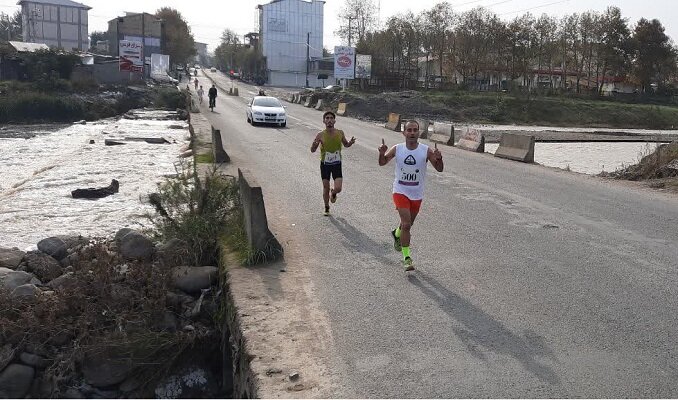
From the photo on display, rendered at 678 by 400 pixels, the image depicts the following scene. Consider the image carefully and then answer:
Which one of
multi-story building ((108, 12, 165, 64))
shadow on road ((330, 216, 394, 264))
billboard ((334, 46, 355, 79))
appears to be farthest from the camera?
multi-story building ((108, 12, 165, 64))

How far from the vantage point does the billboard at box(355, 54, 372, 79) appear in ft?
231

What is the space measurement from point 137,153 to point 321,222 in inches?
528

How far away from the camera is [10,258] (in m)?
8.35

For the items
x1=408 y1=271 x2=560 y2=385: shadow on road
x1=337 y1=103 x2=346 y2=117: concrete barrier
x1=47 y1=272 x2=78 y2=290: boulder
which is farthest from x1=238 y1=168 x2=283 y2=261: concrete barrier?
x1=337 y1=103 x2=346 y2=117: concrete barrier

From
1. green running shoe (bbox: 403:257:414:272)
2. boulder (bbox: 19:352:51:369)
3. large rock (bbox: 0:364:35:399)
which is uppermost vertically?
green running shoe (bbox: 403:257:414:272)

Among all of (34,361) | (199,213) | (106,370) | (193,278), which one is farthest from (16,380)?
(199,213)

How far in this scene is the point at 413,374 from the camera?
4527 millimetres

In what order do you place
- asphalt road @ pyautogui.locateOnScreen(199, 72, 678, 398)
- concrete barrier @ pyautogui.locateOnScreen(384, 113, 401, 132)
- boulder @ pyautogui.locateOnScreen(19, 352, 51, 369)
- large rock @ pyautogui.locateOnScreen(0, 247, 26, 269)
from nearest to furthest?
asphalt road @ pyautogui.locateOnScreen(199, 72, 678, 398), boulder @ pyautogui.locateOnScreen(19, 352, 51, 369), large rock @ pyautogui.locateOnScreen(0, 247, 26, 269), concrete barrier @ pyautogui.locateOnScreen(384, 113, 401, 132)

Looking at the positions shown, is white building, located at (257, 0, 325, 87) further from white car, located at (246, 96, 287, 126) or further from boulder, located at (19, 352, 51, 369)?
boulder, located at (19, 352, 51, 369)

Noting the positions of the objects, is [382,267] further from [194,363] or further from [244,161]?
[244,161]

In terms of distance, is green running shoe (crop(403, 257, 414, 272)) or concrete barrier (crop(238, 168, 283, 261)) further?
concrete barrier (crop(238, 168, 283, 261))

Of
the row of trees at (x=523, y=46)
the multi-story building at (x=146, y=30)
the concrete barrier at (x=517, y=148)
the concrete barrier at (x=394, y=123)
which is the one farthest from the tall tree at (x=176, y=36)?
the concrete barrier at (x=517, y=148)

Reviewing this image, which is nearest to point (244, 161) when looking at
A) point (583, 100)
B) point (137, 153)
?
point (137, 153)

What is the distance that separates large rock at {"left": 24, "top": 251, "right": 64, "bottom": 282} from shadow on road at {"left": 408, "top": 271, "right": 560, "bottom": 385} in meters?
4.53
